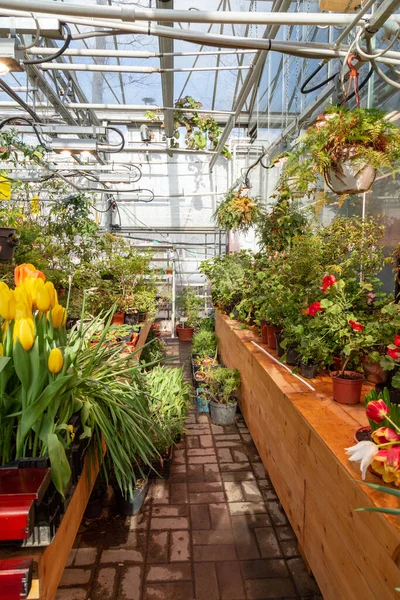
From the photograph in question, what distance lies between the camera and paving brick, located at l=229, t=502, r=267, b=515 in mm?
2451

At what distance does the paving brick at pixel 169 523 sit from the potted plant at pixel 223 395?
1.38 meters

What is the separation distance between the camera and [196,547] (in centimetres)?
216

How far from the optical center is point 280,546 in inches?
85.3

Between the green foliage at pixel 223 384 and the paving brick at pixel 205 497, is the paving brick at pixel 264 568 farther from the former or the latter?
the green foliage at pixel 223 384

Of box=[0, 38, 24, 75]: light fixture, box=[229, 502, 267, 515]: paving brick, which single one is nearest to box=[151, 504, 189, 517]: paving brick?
box=[229, 502, 267, 515]: paving brick

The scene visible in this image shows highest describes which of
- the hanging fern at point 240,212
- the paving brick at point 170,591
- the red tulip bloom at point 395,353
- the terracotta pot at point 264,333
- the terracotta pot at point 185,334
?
the hanging fern at point 240,212

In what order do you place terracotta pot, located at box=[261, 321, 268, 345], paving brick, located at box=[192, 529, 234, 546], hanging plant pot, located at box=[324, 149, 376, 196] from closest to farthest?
hanging plant pot, located at box=[324, 149, 376, 196] → paving brick, located at box=[192, 529, 234, 546] → terracotta pot, located at box=[261, 321, 268, 345]

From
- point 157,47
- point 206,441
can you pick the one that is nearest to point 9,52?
point 206,441

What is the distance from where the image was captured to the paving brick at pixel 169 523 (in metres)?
2.32

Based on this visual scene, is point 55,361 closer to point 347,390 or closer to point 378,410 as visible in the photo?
point 378,410

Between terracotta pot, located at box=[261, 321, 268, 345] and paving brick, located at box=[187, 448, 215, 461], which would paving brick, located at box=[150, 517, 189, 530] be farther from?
terracotta pot, located at box=[261, 321, 268, 345]

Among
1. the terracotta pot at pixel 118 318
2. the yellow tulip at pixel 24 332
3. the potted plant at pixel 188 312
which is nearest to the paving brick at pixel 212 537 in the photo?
the yellow tulip at pixel 24 332

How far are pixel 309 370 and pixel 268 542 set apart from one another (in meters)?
1.00

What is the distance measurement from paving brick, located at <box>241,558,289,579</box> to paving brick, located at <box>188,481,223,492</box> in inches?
26.5
